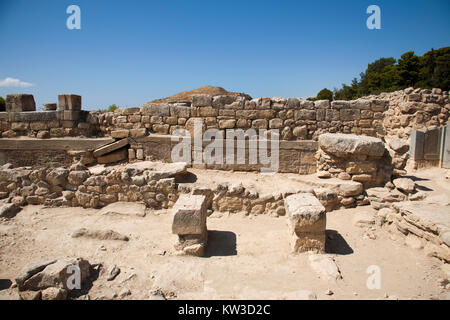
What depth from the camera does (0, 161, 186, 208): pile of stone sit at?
18.0 feet

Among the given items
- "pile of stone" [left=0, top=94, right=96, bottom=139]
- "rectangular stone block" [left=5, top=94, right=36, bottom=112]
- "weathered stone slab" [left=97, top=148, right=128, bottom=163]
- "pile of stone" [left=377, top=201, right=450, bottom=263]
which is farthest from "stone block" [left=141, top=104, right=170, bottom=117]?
"pile of stone" [left=377, top=201, right=450, bottom=263]

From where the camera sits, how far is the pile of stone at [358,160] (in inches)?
213

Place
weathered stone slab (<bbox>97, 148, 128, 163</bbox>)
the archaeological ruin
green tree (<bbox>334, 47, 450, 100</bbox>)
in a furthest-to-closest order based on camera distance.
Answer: green tree (<bbox>334, 47, 450, 100</bbox>) < weathered stone slab (<bbox>97, 148, 128, 163</bbox>) < the archaeological ruin

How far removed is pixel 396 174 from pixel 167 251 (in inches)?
199

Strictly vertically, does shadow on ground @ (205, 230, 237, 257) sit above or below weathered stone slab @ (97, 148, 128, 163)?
below

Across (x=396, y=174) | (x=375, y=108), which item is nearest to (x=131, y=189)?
(x=396, y=174)

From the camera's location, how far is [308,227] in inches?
148

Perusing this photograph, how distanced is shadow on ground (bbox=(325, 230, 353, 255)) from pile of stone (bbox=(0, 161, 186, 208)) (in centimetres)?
301

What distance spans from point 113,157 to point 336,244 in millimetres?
5602

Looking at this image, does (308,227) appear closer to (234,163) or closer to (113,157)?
(234,163)

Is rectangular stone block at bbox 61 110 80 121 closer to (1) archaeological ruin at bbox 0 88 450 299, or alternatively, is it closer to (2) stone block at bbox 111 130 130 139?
(1) archaeological ruin at bbox 0 88 450 299

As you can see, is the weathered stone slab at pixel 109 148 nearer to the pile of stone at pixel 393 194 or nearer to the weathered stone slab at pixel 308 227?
the weathered stone slab at pixel 308 227

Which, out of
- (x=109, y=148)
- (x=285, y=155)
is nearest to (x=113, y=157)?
(x=109, y=148)

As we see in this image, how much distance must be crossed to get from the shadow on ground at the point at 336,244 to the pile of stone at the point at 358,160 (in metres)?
1.67
